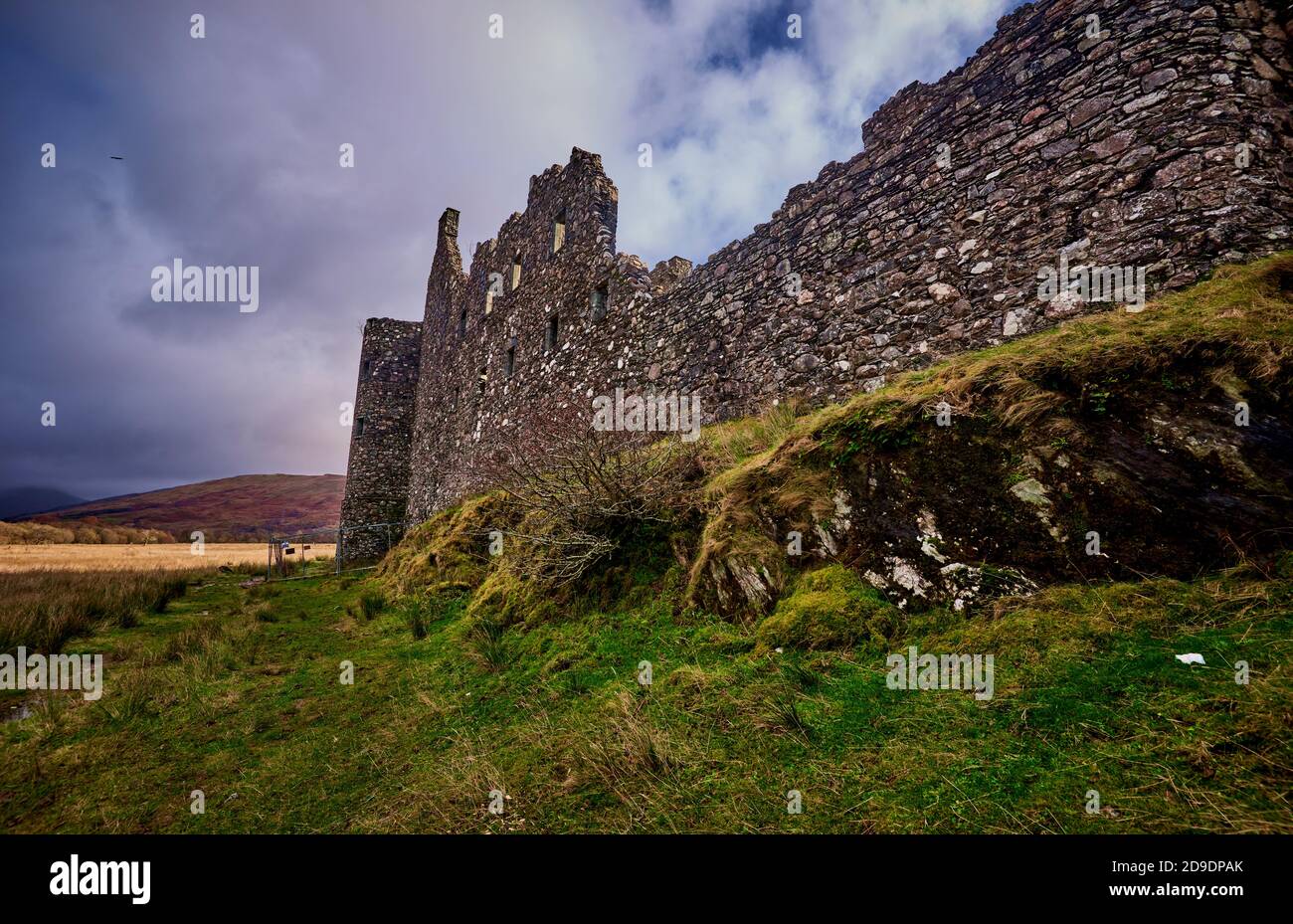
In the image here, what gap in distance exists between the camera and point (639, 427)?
334 inches

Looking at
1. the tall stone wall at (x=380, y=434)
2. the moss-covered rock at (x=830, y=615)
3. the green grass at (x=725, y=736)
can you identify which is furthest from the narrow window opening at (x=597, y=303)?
the tall stone wall at (x=380, y=434)

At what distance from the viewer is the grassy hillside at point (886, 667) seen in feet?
6.40

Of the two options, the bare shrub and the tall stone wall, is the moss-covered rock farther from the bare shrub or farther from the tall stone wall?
the tall stone wall

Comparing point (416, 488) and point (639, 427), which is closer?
point (639, 427)

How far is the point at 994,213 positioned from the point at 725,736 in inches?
228

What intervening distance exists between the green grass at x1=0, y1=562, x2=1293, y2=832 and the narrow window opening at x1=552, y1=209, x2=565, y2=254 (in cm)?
1032

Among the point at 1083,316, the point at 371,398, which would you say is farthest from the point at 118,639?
the point at 371,398

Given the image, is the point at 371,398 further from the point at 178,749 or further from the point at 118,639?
the point at 178,749

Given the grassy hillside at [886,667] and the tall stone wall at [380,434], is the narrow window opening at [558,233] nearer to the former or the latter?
the grassy hillside at [886,667]

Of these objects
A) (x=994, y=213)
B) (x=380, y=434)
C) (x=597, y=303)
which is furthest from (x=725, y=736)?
(x=380, y=434)

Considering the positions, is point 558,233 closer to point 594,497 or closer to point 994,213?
point 594,497

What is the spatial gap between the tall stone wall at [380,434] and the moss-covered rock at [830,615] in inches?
798

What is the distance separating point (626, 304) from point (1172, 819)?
959 cm

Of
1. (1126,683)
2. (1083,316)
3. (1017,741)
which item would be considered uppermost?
(1083,316)
